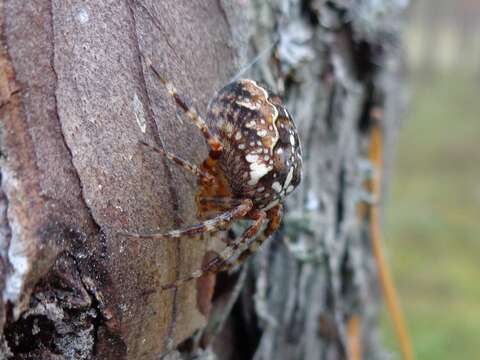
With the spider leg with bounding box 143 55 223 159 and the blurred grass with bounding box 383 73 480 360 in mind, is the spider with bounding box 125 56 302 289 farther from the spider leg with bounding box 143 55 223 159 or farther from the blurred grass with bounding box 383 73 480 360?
the blurred grass with bounding box 383 73 480 360

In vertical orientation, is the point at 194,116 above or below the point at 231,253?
above

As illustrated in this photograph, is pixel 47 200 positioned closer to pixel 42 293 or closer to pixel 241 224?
pixel 42 293

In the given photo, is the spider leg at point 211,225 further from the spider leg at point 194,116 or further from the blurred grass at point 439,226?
the blurred grass at point 439,226

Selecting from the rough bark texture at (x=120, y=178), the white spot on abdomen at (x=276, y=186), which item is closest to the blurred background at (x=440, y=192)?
the rough bark texture at (x=120, y=178)

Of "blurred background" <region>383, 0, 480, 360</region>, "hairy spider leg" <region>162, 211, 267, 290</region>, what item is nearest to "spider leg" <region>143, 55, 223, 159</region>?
"hairy spider leg" <region>162, 211, 267, 290</region>

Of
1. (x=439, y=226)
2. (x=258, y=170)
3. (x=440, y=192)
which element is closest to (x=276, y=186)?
(x=258, y=170)

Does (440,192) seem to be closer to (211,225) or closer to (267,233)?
(267,233)
